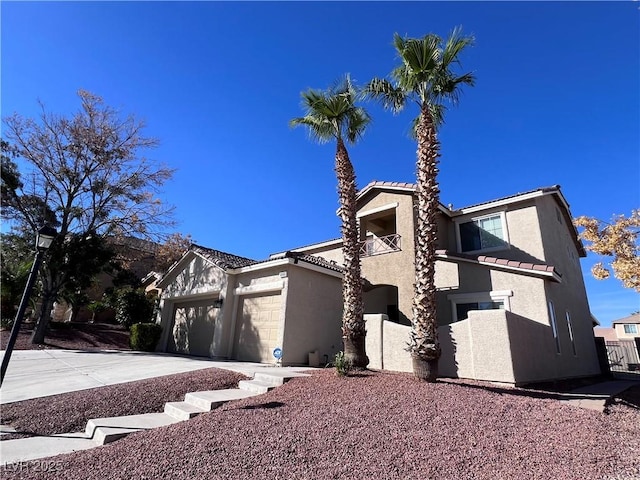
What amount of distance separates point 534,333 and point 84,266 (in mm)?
20801

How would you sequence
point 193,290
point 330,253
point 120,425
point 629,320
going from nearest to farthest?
point 120,425, point 193,290, point 330,253, point 629,320

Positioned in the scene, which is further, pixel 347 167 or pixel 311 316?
pixel 311 316

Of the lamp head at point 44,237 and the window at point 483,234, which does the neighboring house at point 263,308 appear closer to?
the window at point 483,234

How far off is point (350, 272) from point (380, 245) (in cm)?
641

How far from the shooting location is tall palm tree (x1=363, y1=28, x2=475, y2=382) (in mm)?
8547

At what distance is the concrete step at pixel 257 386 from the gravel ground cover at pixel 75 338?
1396cm

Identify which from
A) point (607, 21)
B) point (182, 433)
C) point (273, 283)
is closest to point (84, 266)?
point (273, 283)

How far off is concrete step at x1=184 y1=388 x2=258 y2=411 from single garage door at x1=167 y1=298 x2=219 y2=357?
28.0 ft

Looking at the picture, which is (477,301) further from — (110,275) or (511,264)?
(110,275)

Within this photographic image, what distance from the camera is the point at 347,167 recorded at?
11.4 m

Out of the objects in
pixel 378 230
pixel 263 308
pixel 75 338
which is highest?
pixel 378 230

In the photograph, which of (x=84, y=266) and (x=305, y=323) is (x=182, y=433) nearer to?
(x=305, y=323)

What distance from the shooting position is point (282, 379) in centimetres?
859

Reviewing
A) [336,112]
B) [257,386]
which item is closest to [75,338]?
[257,386]
